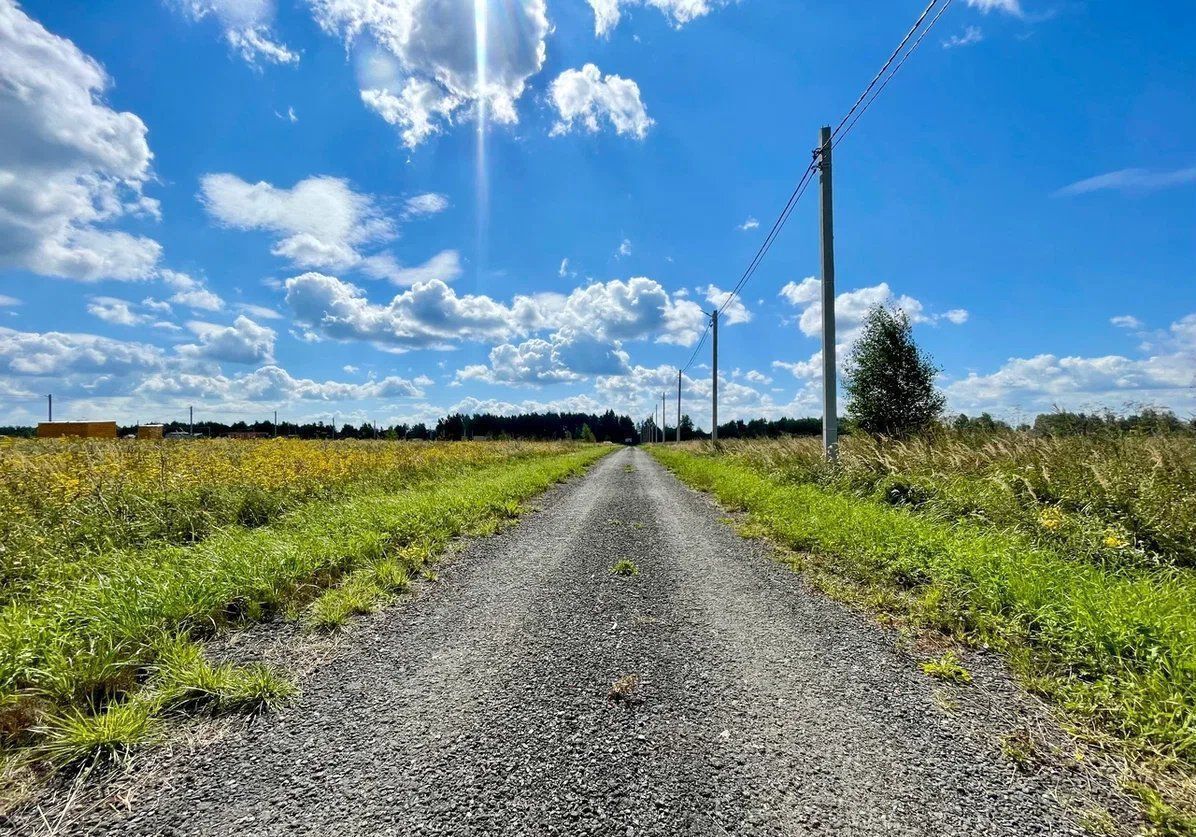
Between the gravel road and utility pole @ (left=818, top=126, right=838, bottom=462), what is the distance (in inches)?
314

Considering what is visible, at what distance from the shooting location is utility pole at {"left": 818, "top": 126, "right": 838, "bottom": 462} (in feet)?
37.9

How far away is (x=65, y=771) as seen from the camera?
7.57ft

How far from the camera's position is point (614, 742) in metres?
2.56

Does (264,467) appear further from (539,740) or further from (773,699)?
(773,699)

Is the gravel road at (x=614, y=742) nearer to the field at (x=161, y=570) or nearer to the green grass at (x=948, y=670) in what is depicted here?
the green grass at (x=948, y=670)

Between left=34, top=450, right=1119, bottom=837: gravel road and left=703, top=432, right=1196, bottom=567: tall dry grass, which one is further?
left=703, top=432, right=1196, bottom=567: tall dry grass

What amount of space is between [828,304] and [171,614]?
12755 millimetres

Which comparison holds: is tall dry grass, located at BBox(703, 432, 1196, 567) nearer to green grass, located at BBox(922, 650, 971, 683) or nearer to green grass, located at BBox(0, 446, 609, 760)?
green grass, located at BBox(922, 650, 971, 683)

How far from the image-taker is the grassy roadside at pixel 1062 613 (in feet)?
8.18

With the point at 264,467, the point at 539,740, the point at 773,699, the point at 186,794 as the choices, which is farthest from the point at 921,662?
the point at 264,467

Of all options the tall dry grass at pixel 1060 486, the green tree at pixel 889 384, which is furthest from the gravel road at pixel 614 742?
the green tree at pixel 889 384

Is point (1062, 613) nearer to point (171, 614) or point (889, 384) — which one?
point (171, 614)

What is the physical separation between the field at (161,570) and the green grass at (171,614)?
0.04 ft

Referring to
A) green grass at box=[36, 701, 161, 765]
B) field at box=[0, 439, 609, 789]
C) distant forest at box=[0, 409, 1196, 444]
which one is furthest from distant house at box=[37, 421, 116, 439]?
green grass at box=[36, 701, 161, 765]
